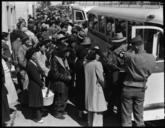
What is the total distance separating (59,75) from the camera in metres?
5.70

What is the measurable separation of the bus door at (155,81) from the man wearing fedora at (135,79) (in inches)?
18.5

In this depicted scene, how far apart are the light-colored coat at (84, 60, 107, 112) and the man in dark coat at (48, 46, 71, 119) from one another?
70cm

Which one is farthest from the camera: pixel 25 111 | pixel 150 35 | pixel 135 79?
pixel 25 111

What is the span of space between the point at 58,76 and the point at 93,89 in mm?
896

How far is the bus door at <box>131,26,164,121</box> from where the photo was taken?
5559mm

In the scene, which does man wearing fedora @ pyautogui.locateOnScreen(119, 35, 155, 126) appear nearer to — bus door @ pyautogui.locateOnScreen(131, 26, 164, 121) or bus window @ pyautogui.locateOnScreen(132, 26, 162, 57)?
bus door @ pyautogui.locateOnScreen(131, 26, 164, 121)

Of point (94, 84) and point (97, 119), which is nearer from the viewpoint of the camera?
point (94, 84)

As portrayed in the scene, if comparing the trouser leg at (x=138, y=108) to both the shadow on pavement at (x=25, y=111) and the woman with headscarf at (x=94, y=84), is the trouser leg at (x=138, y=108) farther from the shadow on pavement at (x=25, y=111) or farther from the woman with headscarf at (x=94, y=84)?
the shadow on pavement at (x=25, y=111)

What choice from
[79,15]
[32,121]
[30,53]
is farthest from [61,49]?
[79,15]

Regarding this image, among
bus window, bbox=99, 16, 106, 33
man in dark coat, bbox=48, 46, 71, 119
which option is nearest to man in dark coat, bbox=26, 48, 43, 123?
man in dark coat, bbox=48, 46, 71, 119

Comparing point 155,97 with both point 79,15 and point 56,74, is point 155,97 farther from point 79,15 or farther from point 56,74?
point 79,15

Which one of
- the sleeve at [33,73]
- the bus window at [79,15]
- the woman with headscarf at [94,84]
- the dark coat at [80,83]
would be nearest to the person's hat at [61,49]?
the dark coat at [80,83]

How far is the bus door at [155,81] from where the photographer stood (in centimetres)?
556

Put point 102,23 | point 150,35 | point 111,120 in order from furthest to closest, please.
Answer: point 102,23 < point 111,120 < point 150,35
